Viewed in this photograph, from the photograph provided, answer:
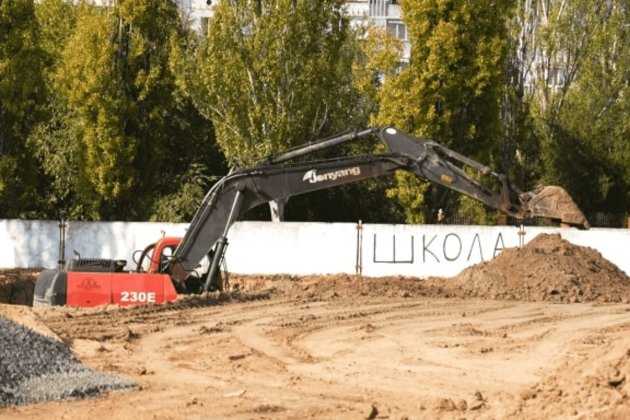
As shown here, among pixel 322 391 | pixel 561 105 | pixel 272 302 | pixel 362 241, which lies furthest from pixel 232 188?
pixel 561 105

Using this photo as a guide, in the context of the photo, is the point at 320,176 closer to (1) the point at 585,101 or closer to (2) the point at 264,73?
(2) the point at 264,73

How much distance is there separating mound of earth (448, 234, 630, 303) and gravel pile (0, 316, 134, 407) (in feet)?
48.2

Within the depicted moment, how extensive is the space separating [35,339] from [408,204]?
2446cm

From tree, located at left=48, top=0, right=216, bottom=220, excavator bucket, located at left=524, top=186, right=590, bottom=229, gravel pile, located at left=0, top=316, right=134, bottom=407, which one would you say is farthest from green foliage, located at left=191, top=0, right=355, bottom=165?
gravel pile, located at left=0, top=316, right=134, bottom=407

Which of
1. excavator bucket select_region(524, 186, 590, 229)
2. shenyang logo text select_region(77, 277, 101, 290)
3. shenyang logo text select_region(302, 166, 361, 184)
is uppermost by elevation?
shenyang logo text select_region(302, 166, 361, 184)

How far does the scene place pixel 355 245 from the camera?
33531 mm

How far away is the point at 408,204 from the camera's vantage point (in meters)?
39.7

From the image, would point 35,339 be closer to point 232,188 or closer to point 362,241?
point 232,188

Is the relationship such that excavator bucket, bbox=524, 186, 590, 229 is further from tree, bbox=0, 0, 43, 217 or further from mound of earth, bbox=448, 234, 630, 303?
tree, bbox=0, 0, 43, 217

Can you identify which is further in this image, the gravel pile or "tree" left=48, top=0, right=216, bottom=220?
"tree" left=48, top=0, right=216, bottom=220

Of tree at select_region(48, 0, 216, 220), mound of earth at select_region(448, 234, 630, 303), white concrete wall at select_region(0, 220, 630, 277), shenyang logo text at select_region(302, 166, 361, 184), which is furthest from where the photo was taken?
tree at select_region(48, 0, 216, 220)

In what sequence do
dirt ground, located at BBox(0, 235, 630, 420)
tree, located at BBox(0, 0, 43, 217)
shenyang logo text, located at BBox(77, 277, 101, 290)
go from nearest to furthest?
dirt ground, located at BBox(0, 235, 630, 420)
shenyang logo text, located at BBox(77, 277, 101, 290)
tree, located at BBox(0, 0, 43, 217)

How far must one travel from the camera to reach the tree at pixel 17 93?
39688 mm

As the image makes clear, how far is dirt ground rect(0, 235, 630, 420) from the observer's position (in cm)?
1357
